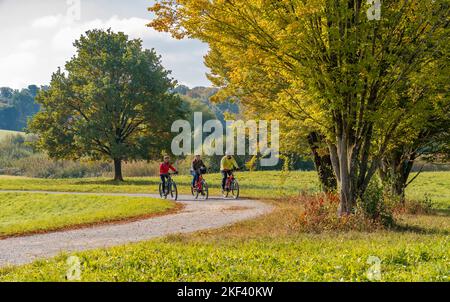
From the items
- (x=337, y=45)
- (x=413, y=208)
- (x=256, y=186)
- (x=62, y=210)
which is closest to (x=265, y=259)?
(x=337, y=45)

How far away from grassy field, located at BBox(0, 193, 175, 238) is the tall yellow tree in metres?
7.02

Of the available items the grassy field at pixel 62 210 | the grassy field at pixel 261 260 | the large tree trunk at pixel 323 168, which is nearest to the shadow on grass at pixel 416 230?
the grassy field at pixel 261 260

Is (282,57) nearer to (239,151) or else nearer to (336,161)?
(336,161)

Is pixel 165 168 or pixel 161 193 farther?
pixel 161 193

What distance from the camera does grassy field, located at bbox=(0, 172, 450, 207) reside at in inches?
1116

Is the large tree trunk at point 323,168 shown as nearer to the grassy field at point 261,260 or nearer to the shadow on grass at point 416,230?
the shadow on grass at point 416,230

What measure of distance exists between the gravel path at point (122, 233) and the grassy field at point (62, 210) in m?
1.16

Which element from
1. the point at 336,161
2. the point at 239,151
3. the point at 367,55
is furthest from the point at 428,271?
the point at 239,151

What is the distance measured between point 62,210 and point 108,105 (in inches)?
684

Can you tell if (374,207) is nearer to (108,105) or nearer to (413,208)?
(413,208)

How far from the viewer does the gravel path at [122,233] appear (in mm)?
10914

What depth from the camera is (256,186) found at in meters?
34.6

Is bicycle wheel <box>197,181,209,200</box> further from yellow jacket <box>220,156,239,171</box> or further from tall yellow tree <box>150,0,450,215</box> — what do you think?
tall yellow tree <box>150,0,450,215</box>

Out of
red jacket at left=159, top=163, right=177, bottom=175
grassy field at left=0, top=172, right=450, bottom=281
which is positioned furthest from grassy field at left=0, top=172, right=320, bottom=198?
grassy field at left=0, top=172, right=450, bottom=281
